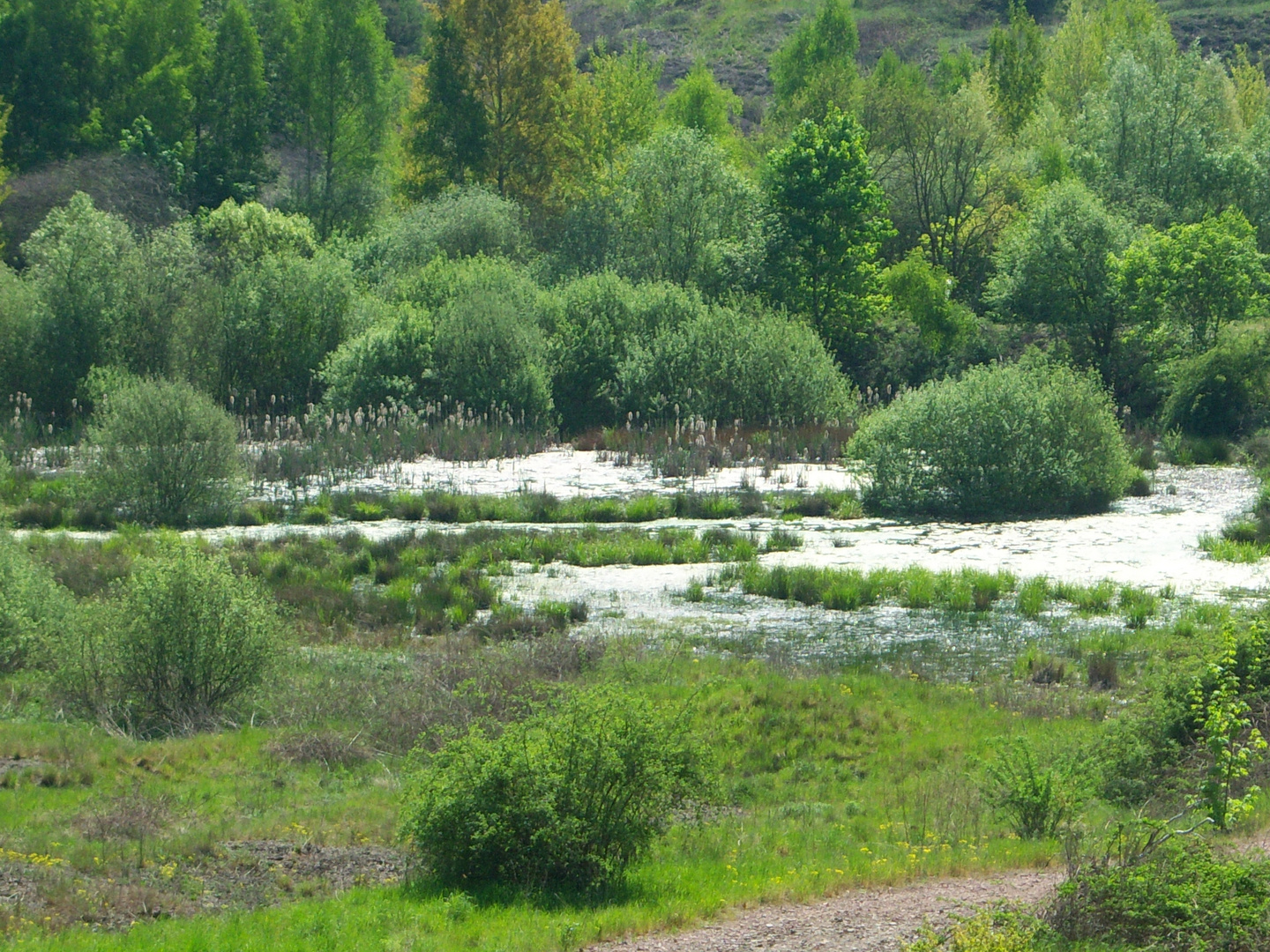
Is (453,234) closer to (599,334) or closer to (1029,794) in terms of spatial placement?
(599,334)

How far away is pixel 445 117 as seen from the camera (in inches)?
2635

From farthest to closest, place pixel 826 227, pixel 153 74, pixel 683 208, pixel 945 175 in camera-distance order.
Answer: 1. pixel 153 74
2. pixel 945 175
3. pixel 683 208
4. pixel 826 227

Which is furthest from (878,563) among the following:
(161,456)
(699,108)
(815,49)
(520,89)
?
(815,49)

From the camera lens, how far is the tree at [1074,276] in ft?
156

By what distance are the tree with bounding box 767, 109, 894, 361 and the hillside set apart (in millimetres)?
61933

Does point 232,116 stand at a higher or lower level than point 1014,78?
lower

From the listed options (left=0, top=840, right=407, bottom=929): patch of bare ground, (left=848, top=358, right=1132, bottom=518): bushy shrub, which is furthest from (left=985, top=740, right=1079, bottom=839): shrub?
(left=848, top=358, right=1132, bottom=518): bushy shrub

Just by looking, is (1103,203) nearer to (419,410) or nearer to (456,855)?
(419,410)

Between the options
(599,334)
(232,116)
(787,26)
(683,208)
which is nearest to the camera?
(599,334)

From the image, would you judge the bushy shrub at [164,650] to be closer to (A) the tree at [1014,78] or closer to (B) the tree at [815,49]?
(A) the tree at [1014,78]

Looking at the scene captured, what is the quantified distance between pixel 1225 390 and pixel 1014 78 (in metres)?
39.6

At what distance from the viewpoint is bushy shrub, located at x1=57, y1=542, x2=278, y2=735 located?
53.7 feet

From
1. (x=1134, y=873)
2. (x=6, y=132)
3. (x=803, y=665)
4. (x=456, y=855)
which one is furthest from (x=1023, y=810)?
(x=6, y=132)

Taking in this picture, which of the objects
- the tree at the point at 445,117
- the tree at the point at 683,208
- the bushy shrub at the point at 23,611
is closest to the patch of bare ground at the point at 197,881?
the bushy shrub at the point at 23,611
